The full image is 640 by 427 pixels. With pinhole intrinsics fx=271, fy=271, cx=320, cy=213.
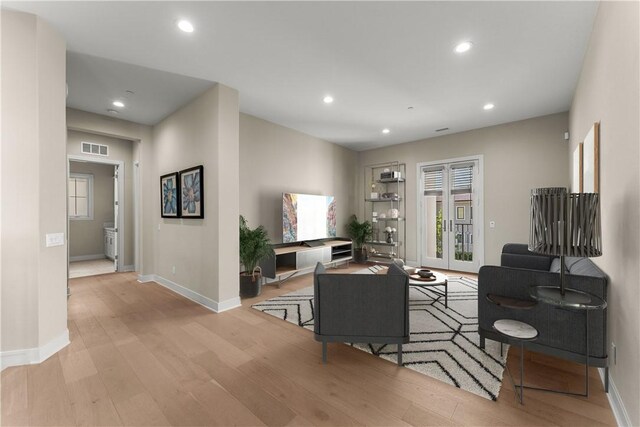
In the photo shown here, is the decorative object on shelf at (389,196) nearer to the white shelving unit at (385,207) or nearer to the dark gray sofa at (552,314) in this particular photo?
the white shelving unit at (385,207)

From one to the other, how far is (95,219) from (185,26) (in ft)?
22.8

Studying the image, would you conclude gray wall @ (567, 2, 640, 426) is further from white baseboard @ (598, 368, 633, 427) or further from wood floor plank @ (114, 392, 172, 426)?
wood floor plank @ (114, 392, 172, 426)

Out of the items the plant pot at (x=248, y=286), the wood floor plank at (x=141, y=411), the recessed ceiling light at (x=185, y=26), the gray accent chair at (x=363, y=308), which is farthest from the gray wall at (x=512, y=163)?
the wood floor plank at (x=141, y=411)

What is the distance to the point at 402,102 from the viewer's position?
156 inches

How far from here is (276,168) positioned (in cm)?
497

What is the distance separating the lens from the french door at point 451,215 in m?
5.24

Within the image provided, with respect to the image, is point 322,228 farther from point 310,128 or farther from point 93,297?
point 93,297

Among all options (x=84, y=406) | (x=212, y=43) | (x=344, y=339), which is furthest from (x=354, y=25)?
(x=84, y=406)

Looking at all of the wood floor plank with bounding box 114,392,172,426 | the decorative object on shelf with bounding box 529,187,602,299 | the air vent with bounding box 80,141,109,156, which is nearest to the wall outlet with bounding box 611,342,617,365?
the decorative object on shelf with bounding box 529,187,602,299

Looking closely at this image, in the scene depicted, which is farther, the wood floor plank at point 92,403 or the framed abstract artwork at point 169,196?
the framed abstract artwork at point 169,196

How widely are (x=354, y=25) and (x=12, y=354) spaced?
153 inches

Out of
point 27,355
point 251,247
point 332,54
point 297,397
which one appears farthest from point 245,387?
point 332,54

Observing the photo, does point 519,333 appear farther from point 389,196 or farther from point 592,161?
point 389,196

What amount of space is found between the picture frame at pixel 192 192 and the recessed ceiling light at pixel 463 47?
10.5ft
